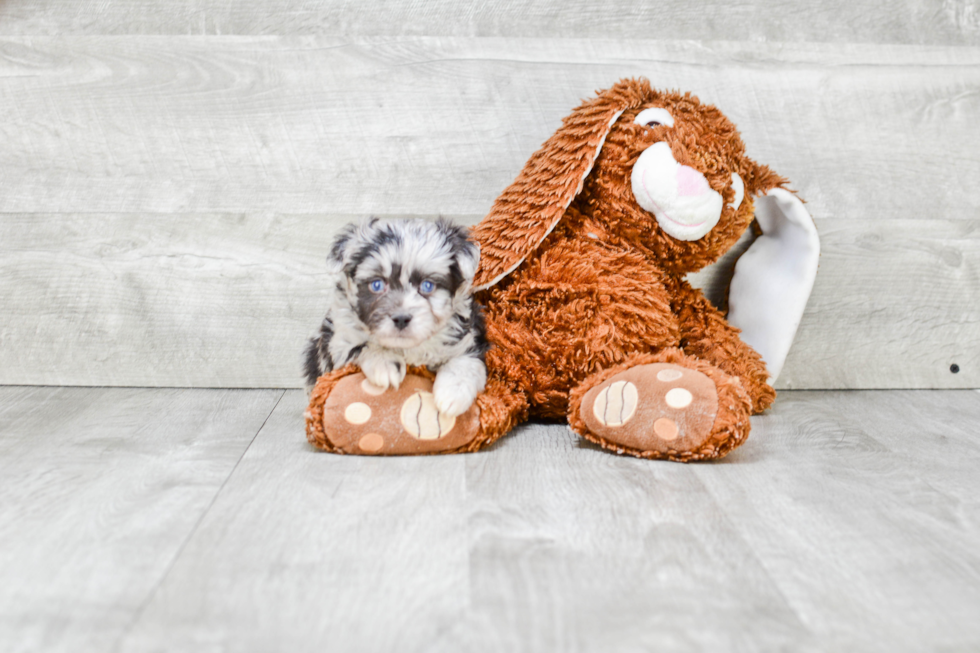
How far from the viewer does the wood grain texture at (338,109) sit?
1.62 metres

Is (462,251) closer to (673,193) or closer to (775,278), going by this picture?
(673,193)

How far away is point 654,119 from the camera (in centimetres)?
133

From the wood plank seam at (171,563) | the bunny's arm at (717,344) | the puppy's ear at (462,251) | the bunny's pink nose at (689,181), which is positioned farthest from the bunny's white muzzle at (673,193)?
the wood plank seam at (171,563)

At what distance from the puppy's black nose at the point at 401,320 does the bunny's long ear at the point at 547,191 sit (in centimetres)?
27

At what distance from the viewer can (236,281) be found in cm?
166

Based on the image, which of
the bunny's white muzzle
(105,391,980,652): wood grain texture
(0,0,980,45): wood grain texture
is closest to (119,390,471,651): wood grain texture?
(105,391,980,652): wood grain texture

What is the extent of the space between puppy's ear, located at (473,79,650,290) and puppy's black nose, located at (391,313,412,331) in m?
0.27

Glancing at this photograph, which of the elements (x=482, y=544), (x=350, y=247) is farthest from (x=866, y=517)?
(x=350, y=247)

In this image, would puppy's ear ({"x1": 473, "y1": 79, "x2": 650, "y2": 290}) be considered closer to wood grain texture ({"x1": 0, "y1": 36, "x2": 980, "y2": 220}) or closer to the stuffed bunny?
the stuffed bunny

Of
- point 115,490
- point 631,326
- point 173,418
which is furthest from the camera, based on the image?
point 173,418

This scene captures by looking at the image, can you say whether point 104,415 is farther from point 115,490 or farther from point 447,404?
point 447,404

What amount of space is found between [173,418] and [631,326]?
2.78ft

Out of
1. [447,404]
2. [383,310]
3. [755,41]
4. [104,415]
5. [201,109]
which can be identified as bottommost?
[104,415]

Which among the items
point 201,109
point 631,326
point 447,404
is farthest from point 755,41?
point 201,109
